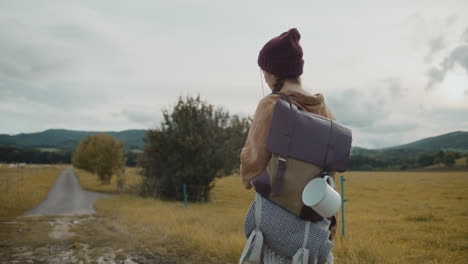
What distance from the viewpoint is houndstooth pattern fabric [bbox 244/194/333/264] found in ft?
5.73

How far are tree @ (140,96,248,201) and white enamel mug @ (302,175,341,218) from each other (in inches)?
732

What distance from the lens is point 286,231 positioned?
1747 mm

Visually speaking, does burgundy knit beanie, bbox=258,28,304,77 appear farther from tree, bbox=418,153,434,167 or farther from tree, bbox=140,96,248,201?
tree, bbox=418,153,434,167

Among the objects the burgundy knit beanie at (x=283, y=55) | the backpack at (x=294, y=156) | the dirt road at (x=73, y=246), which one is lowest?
the dirt road at (x=73, y=246)

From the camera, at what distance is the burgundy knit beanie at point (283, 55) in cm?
192

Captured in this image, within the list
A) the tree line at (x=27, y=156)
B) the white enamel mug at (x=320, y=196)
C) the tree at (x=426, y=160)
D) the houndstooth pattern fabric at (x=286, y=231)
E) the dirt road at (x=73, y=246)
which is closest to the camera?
the white enamel mug at (x=320, y=196)

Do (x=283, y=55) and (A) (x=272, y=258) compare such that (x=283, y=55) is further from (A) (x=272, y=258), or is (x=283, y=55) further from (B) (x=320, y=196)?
(A) (x=272, y=258)

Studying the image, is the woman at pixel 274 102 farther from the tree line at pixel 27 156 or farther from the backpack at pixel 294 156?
the tree line at pixel 27 156

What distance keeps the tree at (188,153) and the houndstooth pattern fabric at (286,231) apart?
727 inches

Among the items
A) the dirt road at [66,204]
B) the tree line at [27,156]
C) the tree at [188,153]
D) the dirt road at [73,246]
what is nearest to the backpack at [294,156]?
the dirt road at [73,246]

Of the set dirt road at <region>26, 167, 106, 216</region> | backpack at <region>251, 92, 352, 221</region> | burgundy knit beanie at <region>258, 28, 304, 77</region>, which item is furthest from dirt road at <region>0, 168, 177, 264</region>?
dirt road at <region>26, 167, 106, 216</region>

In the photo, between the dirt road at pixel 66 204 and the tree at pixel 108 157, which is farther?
the tree at pixel 108 157

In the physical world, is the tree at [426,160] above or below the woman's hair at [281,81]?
below

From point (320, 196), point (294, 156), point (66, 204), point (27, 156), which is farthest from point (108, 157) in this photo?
point (27, 156)
